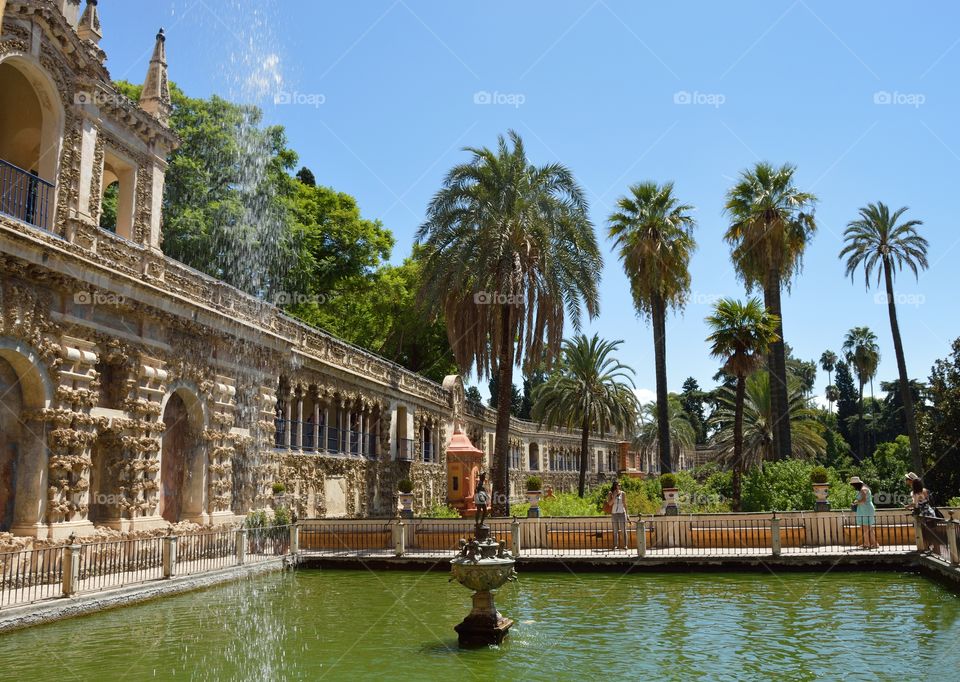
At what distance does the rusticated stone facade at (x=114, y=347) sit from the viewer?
50.3 ft

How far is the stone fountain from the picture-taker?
11.1 meters

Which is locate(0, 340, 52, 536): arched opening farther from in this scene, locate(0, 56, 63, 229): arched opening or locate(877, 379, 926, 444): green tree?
locate(877, 379, 926, 444): green tree

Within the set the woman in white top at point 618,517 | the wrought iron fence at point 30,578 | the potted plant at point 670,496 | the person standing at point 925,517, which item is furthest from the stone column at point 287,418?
the person standing at point 925,517

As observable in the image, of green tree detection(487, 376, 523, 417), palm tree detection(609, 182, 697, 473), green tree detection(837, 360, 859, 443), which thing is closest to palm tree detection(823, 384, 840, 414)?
green tree detection(837, 360, 859, 443)

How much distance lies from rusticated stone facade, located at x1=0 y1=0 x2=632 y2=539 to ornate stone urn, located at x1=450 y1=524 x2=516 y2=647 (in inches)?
353

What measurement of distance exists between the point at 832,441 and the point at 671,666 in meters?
72.1

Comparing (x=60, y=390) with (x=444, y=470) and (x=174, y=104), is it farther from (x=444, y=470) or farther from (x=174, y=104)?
(x=444, y=470)

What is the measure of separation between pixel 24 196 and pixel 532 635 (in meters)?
13.8

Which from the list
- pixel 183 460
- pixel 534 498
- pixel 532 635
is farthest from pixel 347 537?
pixel 532 635

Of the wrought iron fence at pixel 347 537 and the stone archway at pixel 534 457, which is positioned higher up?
the stone archway at pixel 534 457

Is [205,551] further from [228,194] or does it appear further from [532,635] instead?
[228,194]

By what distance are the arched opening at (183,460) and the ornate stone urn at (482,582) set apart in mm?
11818

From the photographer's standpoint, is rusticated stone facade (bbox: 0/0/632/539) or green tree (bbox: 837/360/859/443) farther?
green tree (bbox: 837/360/859/443)

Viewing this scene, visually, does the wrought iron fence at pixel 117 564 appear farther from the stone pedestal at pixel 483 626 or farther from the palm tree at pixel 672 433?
the palm tree at pixel 672 433
